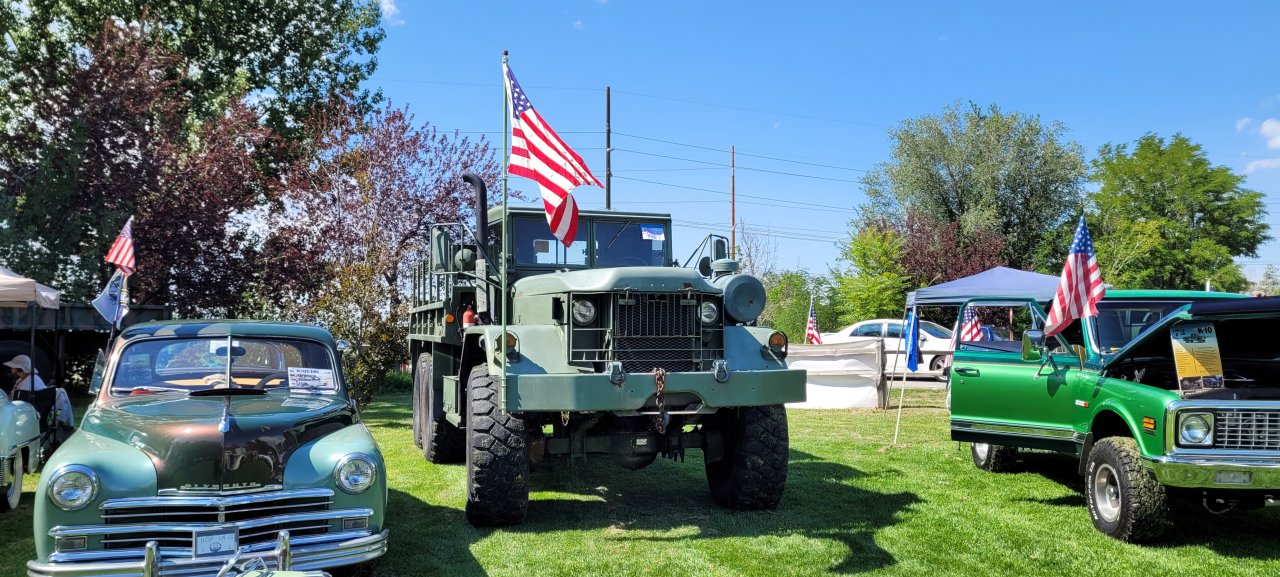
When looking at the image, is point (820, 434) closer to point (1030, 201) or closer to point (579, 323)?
point (579, 323)

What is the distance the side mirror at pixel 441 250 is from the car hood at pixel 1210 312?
5.39m

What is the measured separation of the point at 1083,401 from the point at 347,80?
80.4ft

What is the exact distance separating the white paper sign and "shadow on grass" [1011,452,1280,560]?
546cm

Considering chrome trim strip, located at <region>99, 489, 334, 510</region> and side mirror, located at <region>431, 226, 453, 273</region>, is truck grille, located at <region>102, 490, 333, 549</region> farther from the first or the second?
side mirror, located at <region>431, 226, 453, 273</region>

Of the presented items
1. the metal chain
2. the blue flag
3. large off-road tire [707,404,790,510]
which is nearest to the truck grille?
the metal chain

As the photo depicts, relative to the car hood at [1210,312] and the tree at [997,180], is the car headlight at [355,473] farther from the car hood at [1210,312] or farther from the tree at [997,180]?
the tree at [997,180]

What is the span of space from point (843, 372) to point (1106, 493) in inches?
364

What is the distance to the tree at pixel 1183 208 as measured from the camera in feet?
116

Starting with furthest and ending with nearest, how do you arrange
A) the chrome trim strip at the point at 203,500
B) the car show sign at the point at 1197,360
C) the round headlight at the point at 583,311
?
the round headlight at the point at 583,311
the car show sign at the point at 1197,360
the chrome trim strip at the point at 203,500

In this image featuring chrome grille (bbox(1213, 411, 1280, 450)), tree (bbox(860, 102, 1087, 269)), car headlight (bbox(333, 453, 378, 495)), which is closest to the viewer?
car headlight (bbox(333, 453, 378, 495))

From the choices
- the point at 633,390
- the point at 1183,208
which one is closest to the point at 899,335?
the point at 633,390

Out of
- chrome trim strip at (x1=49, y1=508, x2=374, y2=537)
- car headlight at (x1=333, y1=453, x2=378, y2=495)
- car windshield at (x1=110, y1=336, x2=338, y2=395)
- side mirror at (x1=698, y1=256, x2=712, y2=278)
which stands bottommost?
chrome trim strip at (x1=49, y1=508, x2=374, y2=537)

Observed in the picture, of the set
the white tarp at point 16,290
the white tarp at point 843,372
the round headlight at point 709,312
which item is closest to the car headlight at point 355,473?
the round headlight at point 709,312

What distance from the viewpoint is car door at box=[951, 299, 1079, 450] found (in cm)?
702
